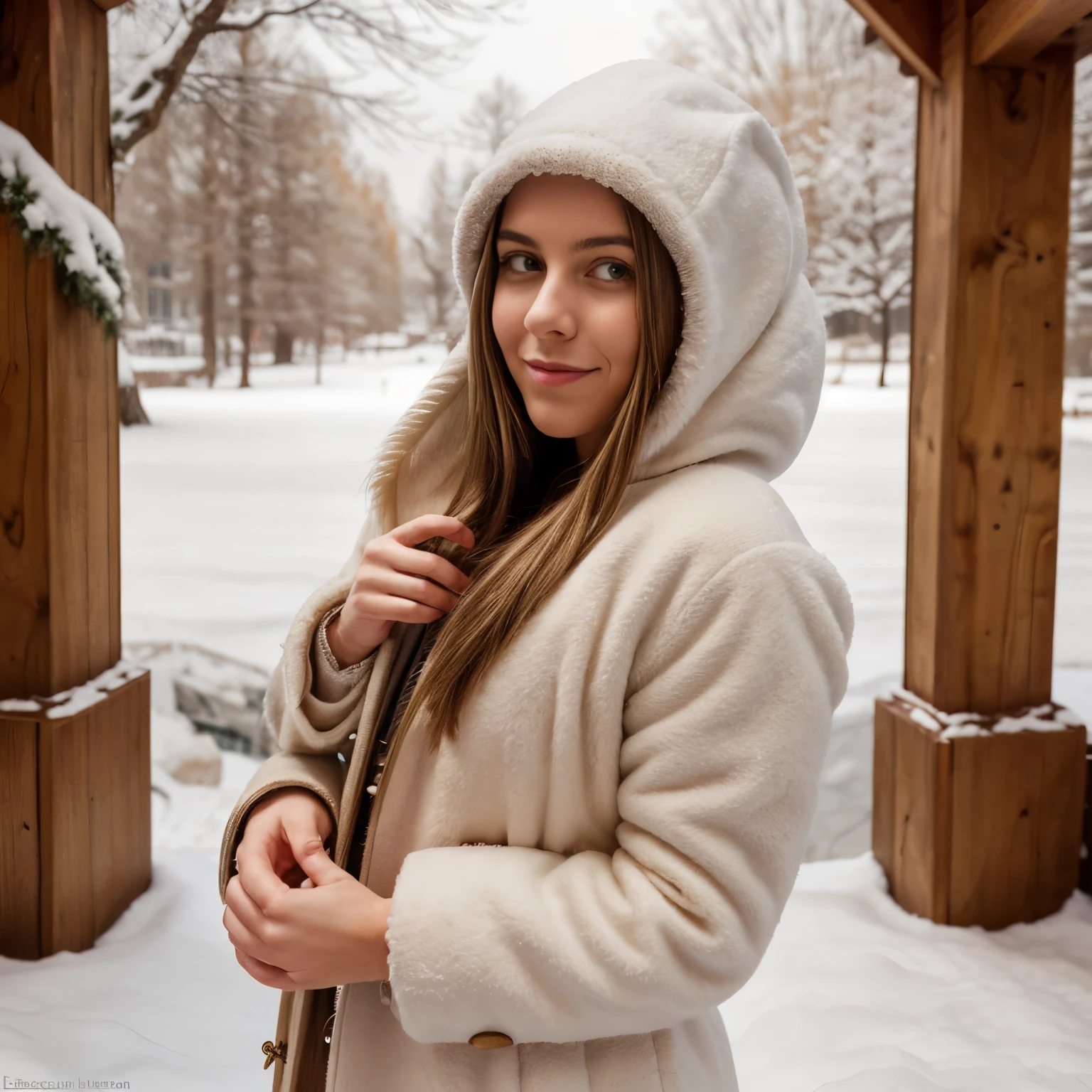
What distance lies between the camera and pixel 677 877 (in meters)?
0.67

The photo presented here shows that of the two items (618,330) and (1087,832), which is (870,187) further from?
(618,330)

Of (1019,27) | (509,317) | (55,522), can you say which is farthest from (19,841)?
(1019,27)

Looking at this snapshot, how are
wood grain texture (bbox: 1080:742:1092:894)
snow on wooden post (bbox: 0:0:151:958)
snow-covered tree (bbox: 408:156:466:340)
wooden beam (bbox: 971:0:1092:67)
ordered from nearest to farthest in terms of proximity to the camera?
wooden beam (bbox: 971:0:1092:67) → snow on wooden post (bbox: 0:0:151:958) → wood grain texture (bbox: 1080:742:1092:894) → snow-covered tree (bbox: 408:156:466:340)

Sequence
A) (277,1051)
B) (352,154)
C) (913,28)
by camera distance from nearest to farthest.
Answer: (277,1051), (913,28), (352,154)

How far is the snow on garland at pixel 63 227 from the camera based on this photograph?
184 cm

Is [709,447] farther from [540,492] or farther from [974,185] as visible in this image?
[974,185]

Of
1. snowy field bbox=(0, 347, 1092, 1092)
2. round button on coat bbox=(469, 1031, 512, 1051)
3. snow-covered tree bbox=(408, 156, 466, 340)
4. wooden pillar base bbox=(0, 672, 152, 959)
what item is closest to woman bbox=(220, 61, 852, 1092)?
round button on coat bbox=(469, 1031, 512, 1051)

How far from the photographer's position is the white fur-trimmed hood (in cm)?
75

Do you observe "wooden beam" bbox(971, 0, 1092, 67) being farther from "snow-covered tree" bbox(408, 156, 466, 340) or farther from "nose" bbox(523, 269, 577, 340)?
"snow-covered tree" bbox(408, 156, 466, 340)

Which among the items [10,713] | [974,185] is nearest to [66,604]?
[10,713]

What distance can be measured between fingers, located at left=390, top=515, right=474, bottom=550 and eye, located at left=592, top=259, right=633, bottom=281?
23cm

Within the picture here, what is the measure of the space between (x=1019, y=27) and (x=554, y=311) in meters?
1.61

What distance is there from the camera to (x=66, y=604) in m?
2.03

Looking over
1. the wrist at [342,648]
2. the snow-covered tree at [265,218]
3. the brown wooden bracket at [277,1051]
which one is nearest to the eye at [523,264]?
the wrist at [342,648]
